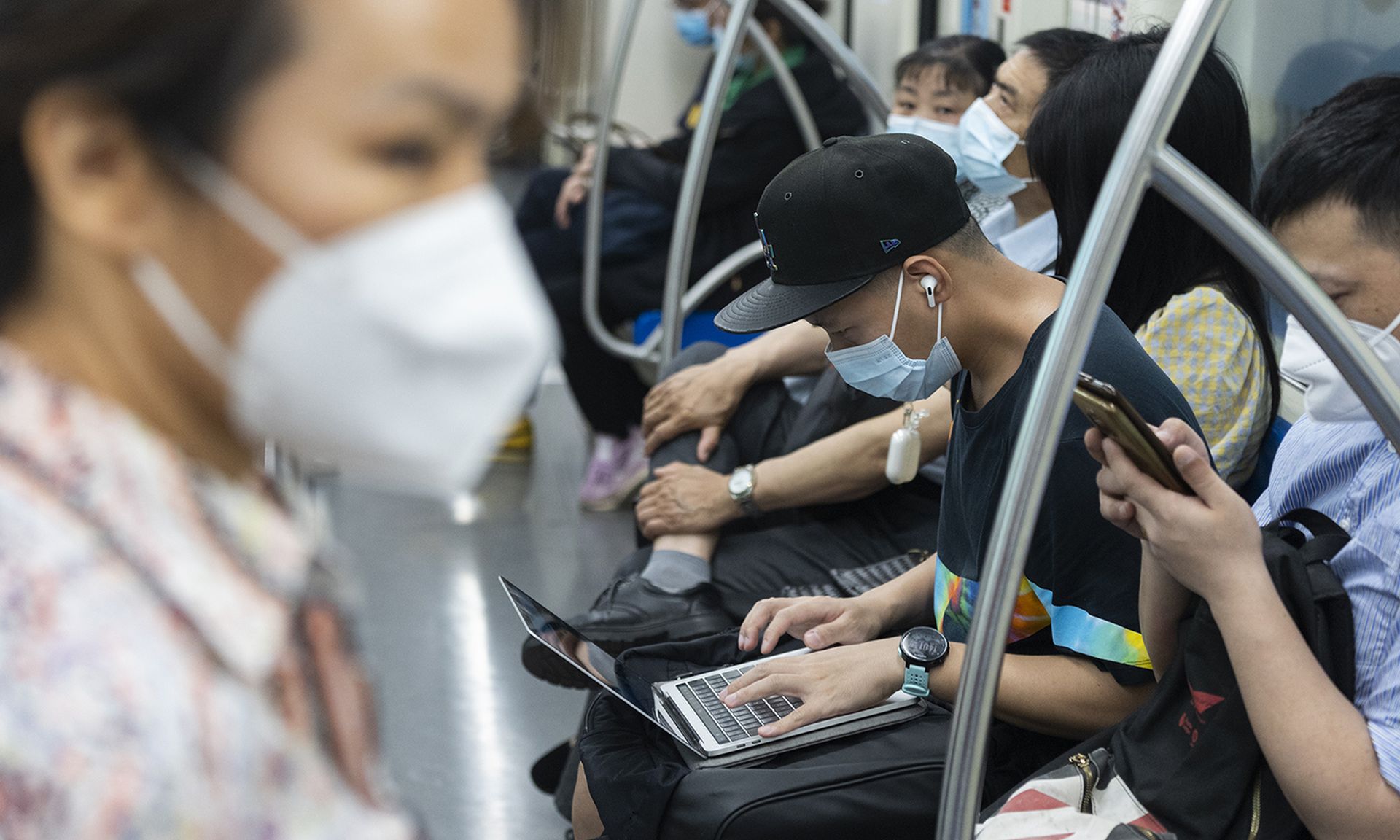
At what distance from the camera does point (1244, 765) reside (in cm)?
115

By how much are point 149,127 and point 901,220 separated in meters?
1.04

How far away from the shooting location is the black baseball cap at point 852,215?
1423 mm

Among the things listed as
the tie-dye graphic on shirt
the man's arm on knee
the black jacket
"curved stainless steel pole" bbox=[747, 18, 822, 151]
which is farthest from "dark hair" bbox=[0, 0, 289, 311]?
the black jacket

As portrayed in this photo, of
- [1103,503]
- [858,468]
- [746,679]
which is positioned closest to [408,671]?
[858,468]

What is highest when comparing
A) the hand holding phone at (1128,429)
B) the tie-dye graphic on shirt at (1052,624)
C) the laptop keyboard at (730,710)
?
the hand holding phone at (1128,429)

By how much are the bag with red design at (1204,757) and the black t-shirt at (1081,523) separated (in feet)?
0.42

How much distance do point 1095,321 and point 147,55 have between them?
72cm

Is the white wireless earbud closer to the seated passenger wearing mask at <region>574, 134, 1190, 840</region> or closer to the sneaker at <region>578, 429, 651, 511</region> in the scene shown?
the seated passenger wearing mask at <region>574, 134, 1190, 840</region>

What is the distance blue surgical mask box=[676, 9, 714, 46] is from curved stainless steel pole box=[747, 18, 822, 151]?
0.60 meters

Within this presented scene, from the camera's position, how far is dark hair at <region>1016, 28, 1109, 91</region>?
2195 mm

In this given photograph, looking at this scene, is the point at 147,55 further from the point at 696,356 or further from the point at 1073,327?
the point at 696,356

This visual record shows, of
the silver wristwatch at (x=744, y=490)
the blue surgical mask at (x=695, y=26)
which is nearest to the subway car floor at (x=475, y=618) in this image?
the silver wristwatch at (x=744, y=490)

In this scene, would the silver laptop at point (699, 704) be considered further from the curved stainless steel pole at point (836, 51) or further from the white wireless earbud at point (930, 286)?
the curved stainless steel pole at point (836, 51)

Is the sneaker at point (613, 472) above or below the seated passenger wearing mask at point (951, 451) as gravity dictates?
below
